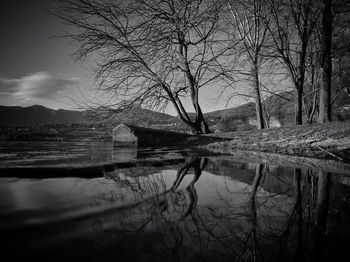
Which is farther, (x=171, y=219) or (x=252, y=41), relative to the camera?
(x=252, y=41)

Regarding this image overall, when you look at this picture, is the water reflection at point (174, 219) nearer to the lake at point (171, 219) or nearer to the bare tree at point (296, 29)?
the lake at point (171, 219)

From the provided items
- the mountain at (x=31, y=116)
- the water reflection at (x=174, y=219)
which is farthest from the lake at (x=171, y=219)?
the mountain at (x=31, y=116)

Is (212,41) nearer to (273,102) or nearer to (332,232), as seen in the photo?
(332,232)

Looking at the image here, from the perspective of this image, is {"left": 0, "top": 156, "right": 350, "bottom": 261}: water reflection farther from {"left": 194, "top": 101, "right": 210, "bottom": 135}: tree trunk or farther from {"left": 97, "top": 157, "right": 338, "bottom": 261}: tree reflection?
{"left": 194, "top": 101, "right": 210, "bottom": 135}: tree trunk

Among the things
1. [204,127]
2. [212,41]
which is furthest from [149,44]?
[204,127]

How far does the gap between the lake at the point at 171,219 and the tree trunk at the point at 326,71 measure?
4.89 m

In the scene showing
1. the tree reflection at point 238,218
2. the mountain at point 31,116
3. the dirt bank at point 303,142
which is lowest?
the tree reflection at point 238,218

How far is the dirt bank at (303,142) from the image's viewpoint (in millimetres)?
2613

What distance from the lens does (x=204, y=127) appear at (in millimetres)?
6648

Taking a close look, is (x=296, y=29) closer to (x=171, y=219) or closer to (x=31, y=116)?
(x=171, y=219)

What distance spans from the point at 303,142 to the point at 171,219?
2940 millimetres

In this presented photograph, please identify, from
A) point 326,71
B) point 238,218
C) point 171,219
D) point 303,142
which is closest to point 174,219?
point 171,219

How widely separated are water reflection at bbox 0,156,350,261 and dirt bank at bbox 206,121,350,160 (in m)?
1.57

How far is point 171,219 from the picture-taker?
0.78 meters
